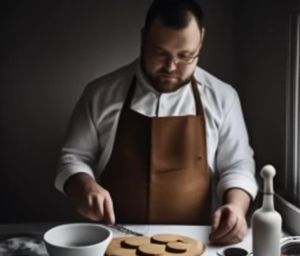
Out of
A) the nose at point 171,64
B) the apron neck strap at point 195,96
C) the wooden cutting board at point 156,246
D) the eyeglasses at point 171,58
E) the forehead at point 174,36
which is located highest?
the forehead at point 174,36

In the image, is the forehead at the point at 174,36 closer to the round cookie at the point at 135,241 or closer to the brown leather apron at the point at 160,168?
the brown leather apron at the point at 160,168

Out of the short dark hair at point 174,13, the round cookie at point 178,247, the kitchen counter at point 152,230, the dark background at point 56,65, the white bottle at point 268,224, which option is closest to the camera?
the white bottle at point 268,224

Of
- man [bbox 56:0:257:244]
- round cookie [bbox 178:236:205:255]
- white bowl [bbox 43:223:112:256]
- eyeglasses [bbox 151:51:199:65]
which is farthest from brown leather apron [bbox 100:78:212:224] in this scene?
white bowl [bbox 43:223:112:256]

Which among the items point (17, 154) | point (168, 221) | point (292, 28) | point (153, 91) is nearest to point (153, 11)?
point (153, 91)

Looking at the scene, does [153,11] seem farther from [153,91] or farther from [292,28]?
[292,28]

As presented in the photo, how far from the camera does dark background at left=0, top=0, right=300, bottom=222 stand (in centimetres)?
157

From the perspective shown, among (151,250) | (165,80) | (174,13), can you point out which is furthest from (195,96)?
(151,250)

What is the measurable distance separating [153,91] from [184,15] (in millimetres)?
198

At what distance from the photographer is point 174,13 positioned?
3.70ft

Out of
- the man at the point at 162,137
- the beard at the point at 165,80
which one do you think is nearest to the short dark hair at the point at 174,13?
the man at the point at 162,137

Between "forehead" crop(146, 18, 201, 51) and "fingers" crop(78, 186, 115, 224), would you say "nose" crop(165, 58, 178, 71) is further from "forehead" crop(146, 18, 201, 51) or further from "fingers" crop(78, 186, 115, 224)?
"fingers" crop(78, 186, 115, 224)

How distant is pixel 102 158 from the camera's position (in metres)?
1.23

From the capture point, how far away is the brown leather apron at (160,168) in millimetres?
1188

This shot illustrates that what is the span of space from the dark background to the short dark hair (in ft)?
1.30
